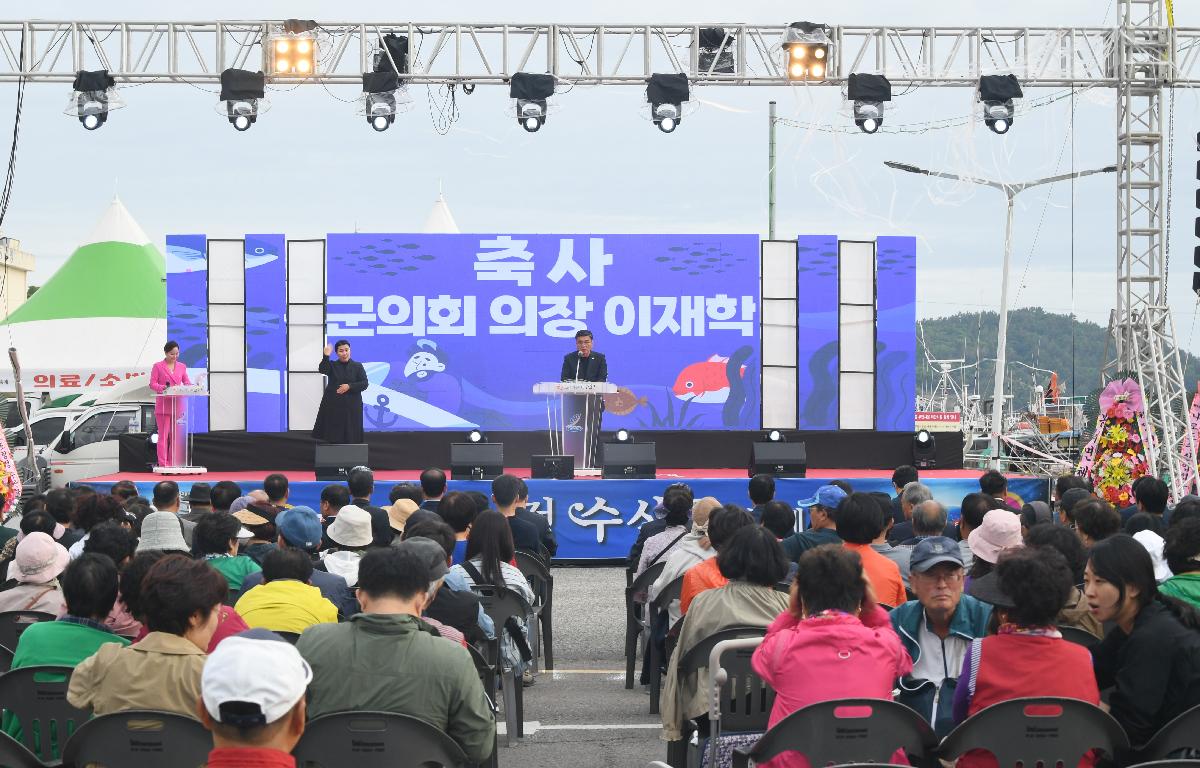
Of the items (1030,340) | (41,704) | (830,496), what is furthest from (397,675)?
(1030,340)

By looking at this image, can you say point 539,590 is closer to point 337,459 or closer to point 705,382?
point 337,459

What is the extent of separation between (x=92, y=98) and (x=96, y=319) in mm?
12209

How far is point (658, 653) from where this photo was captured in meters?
6.10

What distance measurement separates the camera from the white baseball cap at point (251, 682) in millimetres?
2393

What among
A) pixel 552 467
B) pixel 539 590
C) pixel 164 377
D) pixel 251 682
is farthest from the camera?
pixel 164 377

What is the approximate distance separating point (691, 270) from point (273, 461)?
536 cm

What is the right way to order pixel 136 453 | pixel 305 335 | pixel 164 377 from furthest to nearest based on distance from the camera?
pixel 305 335 → pixel 136 453 → pixel 164 377

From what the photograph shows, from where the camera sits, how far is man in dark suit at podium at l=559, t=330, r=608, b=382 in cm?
1280

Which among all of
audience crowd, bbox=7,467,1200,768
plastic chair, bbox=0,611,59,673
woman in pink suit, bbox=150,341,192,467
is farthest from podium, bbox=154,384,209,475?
plastic chair, bbox=0,611,59,673

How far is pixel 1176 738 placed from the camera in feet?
10.8

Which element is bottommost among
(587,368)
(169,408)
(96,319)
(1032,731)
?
(1032,731)

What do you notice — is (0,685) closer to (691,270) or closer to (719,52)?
(719,52)

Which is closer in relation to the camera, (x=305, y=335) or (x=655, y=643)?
(x=655, y=643)

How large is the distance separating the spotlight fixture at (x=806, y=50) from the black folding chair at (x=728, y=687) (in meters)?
9.55
